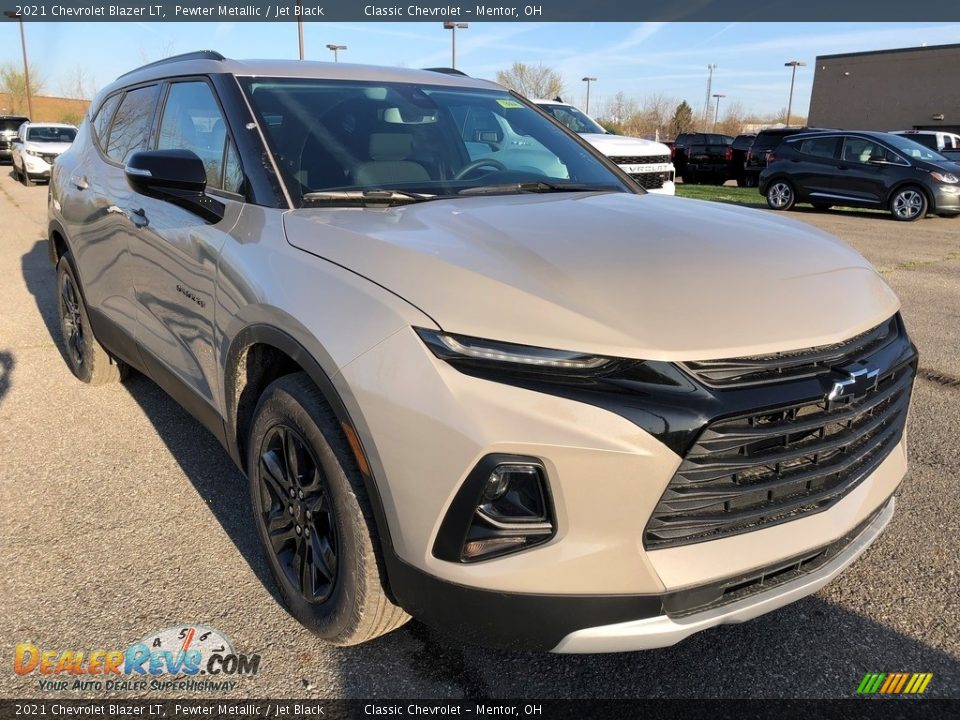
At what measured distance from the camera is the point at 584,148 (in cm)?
367

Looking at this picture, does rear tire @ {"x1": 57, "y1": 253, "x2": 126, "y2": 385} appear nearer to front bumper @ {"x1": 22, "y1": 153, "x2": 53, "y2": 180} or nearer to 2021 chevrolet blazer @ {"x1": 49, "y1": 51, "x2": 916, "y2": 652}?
2021 chevrolet blazer @ {"x1": 49, "y1": 51, "x2": 916, "y2": 652}

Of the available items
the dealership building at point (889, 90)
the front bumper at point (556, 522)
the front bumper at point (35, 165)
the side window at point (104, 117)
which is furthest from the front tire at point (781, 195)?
the dealership building at point (889, 90)

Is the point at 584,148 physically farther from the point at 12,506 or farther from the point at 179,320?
the point at 12,506

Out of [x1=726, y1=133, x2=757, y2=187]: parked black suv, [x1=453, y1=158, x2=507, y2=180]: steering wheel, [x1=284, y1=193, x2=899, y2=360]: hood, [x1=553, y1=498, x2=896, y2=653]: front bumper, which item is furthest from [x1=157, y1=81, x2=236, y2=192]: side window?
[x1=726, y1=133, x2=757, y2=187]: parked black suv

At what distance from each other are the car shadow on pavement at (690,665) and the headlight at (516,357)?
104cm

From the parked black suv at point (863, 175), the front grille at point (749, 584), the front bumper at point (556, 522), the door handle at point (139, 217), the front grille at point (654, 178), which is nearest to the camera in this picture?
the front bumper at point (556, 522)

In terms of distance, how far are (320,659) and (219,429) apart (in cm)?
97

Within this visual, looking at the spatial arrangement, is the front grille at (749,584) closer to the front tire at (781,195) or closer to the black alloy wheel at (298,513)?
the black alloy wheel at (298,513)

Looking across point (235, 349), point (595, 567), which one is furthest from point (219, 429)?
point (595, 567)

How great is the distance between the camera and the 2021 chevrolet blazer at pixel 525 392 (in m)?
1.68

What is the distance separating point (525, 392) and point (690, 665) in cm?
116

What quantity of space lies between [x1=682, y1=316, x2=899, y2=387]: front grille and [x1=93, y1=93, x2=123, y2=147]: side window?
3.80 meters

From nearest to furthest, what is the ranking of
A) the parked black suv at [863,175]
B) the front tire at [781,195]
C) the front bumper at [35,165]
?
the parked black suv at [863,175], the front tire at [781,195], the front bumper at [35,165]

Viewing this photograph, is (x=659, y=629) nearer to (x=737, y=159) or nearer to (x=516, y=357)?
(x=516, y=357)
